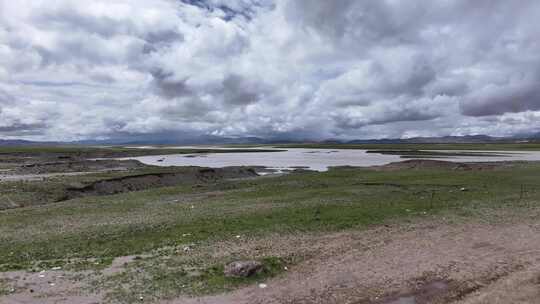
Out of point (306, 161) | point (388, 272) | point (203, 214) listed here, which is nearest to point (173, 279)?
point (388, 272)

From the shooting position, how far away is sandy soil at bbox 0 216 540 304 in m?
12.1

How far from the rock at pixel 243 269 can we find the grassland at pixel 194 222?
0.35 metres

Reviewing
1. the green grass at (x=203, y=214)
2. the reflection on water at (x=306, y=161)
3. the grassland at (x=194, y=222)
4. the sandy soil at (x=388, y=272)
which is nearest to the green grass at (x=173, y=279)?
the grassland at (x=194, y=222)

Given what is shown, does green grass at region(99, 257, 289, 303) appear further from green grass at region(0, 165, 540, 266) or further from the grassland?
green grass at region(0, 165, 540, 266)

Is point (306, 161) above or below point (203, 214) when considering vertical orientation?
below

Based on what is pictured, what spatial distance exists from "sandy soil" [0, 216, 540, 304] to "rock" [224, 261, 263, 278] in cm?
87

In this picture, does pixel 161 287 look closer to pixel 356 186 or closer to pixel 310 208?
pixel 310 208

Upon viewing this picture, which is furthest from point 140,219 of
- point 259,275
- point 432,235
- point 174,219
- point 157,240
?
point 432,235

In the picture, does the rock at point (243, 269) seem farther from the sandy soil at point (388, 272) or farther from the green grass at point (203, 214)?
the green grass at point (203, 214)

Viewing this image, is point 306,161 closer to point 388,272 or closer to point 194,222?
point 194,222

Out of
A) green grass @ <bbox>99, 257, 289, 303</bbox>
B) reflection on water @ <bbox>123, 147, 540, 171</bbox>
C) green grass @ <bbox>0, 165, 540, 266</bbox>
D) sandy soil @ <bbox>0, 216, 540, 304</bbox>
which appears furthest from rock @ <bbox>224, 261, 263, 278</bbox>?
reflection on water @ <bbox>123, 147, 540, 171</bbox>

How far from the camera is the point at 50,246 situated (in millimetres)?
18688

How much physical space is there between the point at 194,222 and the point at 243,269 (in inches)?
426

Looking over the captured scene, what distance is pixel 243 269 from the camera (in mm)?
13953
